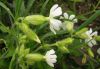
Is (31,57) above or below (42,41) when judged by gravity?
below

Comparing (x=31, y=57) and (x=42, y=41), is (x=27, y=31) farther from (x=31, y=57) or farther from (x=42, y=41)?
(x=42, y=41)

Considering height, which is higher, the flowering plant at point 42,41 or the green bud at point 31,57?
the flowering plant at point 42,41

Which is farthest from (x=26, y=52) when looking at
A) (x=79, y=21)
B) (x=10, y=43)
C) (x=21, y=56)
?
(x=79, y=21)

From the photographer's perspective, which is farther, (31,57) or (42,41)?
(42,41)

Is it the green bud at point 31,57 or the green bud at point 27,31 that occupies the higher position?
the green bud at point 27,31

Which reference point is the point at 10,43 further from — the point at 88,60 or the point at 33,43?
the point at 88,60

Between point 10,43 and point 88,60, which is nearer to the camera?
point 10,43

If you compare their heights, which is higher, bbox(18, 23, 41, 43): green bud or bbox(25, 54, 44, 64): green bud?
bbox(18, 23, 41, 43): green bud

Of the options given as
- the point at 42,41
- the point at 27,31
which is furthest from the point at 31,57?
the point at 42,41

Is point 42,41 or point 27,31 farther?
point 42,41

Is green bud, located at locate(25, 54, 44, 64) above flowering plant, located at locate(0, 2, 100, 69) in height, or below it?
below

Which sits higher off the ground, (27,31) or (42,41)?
(42,41)
